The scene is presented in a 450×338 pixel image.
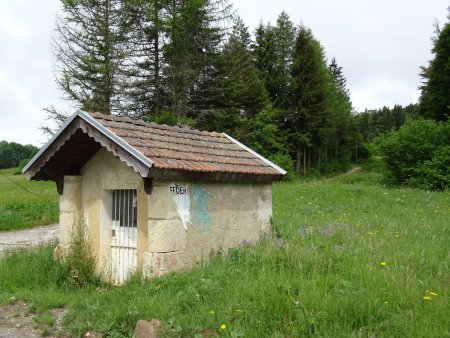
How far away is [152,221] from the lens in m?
7.05

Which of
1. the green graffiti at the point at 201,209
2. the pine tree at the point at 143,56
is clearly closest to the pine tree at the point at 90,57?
the pine tree at the point at 143,56

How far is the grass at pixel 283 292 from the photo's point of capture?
15.4 feet

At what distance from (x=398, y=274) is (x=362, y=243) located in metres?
2.08

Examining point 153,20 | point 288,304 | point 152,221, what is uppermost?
point 153,20

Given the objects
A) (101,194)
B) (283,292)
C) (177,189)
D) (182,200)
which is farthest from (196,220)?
(283,292)

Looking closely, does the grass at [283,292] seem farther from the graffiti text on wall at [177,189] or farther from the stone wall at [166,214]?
the graffiti text on wall at [177,189]

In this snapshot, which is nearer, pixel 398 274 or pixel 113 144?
pixel 398 274

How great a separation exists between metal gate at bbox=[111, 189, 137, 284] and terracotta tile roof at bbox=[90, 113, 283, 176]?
118 centimetres

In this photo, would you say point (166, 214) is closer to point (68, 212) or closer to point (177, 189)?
point (177, 189)

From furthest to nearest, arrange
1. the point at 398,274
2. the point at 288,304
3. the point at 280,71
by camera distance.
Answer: the point at 280,71 → the point at 398,274 → the point at 288,304

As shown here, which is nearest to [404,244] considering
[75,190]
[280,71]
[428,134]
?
[75,190]

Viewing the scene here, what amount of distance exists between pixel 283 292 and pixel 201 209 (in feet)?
9.50

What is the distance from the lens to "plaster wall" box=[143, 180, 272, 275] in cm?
703

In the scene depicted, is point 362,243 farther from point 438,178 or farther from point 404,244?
point 438,178
